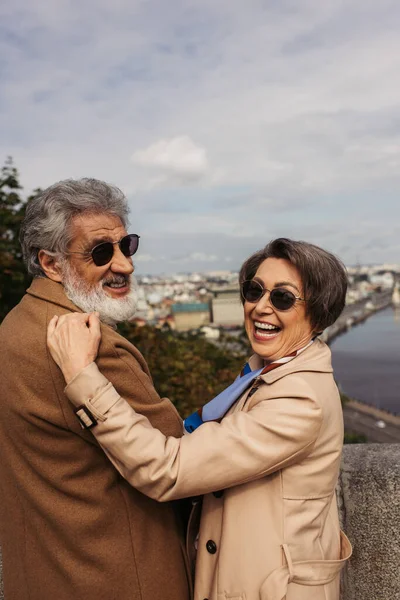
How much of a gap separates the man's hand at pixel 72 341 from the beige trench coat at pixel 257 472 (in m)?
0.02

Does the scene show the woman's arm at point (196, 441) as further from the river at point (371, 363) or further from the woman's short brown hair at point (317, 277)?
the river at point (371, 363)

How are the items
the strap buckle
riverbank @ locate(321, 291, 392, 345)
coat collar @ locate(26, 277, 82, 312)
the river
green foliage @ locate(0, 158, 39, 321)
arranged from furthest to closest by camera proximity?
riverbank @ locate(321, 291, 392, 345) → the river → green foliage @ locate(0, 158, 39, 321) → coat collar @ locate(26, 277, 82, 312) → the strap buckle

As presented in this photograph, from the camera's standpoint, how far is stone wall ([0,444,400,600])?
1446mm

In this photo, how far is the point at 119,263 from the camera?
120 centimetres

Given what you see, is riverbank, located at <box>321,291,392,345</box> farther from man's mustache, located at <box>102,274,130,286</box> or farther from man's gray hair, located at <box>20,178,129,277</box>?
man's gray hair, located at <box>20,178,129,277</box>

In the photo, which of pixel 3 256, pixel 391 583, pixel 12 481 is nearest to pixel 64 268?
pixel 12 481

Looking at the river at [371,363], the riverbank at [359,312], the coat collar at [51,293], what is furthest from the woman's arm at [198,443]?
the riverbank at [359,312]

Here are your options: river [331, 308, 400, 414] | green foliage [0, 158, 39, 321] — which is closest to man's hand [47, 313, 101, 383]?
green foliage [0, 158, 39, 321]

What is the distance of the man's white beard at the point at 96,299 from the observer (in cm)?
114

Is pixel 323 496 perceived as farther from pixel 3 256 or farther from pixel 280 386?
pixel 3 256

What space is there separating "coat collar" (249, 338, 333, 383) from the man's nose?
14.4 inches

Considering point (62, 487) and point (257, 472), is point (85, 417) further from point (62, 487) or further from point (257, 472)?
point (257, 472)

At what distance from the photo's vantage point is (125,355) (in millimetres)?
1093

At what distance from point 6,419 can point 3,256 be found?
2.67 m
